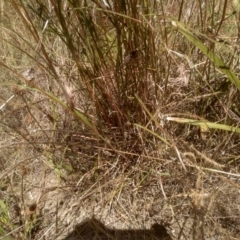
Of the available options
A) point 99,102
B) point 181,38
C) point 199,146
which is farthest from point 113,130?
point 181,38

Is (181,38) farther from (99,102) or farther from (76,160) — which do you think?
(76,160)

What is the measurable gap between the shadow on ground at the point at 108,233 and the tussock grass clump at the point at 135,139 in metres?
0.02

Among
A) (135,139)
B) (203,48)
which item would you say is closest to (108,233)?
(135,139)

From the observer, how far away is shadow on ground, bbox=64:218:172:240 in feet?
3.22

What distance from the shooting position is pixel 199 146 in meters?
1.07

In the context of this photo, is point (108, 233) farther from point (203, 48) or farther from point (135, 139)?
point (203, 48)

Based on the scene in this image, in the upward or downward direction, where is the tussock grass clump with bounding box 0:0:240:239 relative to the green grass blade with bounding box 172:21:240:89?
downward

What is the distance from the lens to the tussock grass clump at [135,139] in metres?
0.92

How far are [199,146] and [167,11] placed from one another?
40 centimetres

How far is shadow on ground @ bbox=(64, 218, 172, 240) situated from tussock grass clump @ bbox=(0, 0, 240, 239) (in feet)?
0.06

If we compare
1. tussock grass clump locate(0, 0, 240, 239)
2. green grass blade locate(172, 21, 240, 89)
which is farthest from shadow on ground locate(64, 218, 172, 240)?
green grass blade locate(172, 21, 240, 89)

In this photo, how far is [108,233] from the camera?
1.01 meters

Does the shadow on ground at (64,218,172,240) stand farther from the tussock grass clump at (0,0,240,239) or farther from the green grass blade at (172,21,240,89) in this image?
the green grass blade at (172,21,240,89)

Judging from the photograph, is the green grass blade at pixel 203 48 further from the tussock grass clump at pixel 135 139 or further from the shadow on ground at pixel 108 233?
the shadow on ground at pixel 108 233
